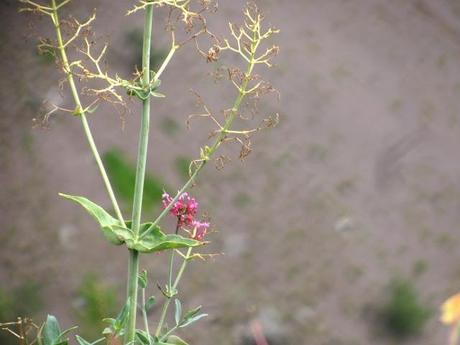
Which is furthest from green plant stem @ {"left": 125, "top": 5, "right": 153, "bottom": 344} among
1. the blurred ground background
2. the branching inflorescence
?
the blurred ground background

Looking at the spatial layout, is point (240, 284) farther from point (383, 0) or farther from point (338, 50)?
point (383, 0)

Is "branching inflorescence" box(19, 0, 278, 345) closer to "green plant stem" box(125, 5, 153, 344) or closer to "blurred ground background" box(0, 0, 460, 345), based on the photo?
"green plant stem" box(125, 5, 153, 344)

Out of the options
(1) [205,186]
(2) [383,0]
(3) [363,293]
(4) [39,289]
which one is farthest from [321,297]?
(2) [383,0]

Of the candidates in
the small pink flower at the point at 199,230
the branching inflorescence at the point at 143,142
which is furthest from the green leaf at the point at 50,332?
the small pink flower at the point at 199,230

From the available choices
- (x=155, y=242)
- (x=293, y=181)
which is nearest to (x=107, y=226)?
(x=155, y=242)

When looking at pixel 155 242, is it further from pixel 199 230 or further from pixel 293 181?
pixel 293 181
